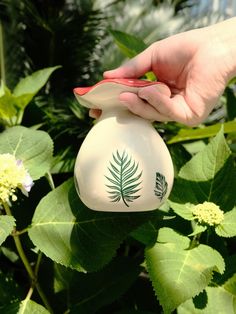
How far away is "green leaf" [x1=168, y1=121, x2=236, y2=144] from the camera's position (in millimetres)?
783

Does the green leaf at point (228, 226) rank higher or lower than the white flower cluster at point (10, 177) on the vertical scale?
lower

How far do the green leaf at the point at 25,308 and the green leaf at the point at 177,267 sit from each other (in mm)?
151

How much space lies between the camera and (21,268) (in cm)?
82


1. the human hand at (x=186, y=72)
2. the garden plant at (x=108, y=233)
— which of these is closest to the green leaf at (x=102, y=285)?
the garden plant at (x=108, y=233)

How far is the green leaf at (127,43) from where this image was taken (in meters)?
0.85

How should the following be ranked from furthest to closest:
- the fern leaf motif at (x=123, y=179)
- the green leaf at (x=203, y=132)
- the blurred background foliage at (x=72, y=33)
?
the blurred background foliage at (x=72, y=33) < the green leaf at (x=203, y=132) < the fern leaf motif at (x=123, y=179)

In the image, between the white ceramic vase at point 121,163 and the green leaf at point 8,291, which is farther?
the green leaf at point 8,291

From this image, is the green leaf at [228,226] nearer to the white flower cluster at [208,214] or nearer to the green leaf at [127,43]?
the white flower cluster at [208,214]

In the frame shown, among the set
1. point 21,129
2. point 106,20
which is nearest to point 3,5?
point 106,20

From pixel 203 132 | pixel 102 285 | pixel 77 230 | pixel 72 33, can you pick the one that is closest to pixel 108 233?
pixel 77 230

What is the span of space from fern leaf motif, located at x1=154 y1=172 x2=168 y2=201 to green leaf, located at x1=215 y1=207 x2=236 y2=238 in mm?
118

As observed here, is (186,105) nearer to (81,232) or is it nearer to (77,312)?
(81,232)

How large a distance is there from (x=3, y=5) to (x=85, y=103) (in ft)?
2.79

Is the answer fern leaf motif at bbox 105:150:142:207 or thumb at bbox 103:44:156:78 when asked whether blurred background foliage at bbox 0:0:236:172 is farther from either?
fern leaf motif at bbox 105:150:142:207
